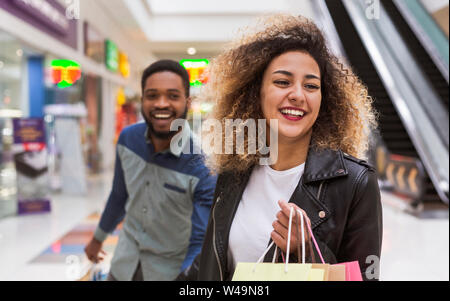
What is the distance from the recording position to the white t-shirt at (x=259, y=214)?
3.66 feet

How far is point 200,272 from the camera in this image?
1.29 m

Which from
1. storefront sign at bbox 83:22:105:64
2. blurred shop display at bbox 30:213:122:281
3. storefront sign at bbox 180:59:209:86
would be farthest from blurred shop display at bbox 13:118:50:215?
storefront sign at bbox 180:59:209:86

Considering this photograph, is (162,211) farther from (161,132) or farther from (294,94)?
(294,94)

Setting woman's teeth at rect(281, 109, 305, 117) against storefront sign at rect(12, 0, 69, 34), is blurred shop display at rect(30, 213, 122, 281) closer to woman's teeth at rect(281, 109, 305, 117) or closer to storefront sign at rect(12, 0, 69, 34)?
woman's teeth at rect(281, 109, 305, 117)

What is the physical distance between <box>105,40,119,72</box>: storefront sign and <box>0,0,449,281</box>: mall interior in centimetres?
5

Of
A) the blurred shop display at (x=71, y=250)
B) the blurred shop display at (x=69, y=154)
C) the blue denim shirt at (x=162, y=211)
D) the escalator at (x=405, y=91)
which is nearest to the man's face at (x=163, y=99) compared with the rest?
the blue denim shirt at (x=162, y=211)

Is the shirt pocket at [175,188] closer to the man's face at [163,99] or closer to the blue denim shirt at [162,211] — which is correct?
the blue denim shirt at [162,211]

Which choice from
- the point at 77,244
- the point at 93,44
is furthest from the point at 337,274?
the point at 93,44

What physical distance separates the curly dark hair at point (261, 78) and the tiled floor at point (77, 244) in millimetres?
1909

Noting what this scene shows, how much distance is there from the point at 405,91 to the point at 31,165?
19.9 ft

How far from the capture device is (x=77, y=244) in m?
4.66

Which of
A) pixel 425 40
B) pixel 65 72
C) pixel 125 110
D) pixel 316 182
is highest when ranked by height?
pixel 425 40

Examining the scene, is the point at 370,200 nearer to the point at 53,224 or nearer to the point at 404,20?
the point at 53,224
